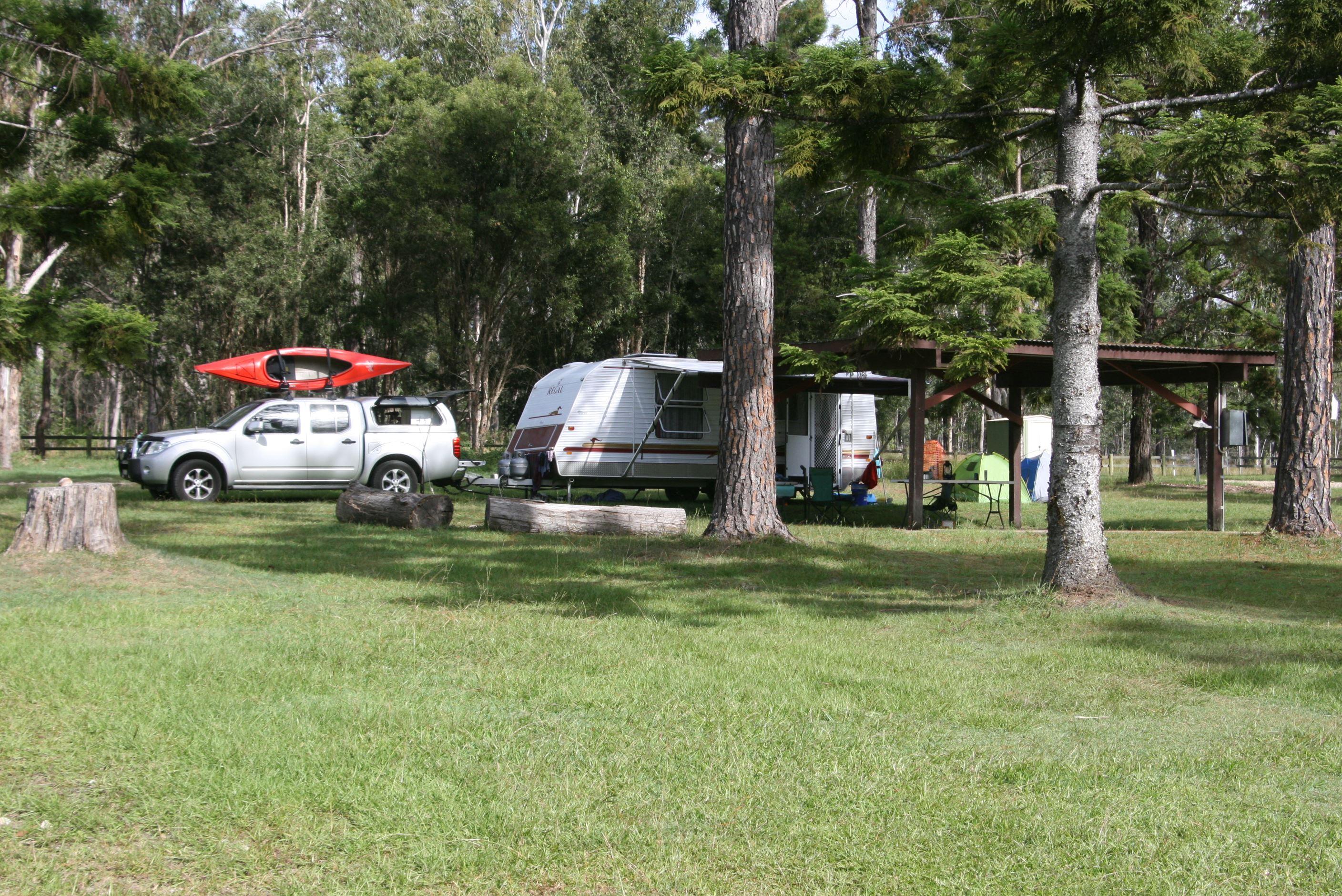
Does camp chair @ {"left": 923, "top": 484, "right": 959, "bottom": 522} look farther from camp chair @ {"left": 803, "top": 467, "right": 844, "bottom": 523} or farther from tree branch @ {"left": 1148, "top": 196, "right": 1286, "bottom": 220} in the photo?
tree branch @ {"left": 1148, "top": 196, "right": 1286, "bottom": 220}

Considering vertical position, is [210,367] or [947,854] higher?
[210,367]

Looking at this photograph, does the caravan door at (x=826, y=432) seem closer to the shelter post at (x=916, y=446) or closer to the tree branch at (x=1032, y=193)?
the shelter post at (x=916, y=446)

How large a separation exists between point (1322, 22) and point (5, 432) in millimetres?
28525

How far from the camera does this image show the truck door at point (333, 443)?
1758 centimetres

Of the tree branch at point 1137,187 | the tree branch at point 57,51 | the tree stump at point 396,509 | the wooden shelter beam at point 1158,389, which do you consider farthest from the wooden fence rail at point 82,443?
the tree branch at point 1137,187

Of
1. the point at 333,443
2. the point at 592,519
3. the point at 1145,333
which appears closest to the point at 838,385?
the point at 592,519

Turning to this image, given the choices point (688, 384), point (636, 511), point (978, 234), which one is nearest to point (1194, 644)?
point (978, 234)

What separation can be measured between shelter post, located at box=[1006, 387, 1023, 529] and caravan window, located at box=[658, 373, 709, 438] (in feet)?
16.1

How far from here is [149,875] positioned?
329 centimetres

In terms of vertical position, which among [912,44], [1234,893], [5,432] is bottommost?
[1234,893]

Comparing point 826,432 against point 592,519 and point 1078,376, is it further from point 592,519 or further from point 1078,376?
point 1078,376

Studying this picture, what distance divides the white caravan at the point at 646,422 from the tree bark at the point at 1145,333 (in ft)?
42.4

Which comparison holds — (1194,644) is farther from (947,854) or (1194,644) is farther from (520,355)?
(520,355)

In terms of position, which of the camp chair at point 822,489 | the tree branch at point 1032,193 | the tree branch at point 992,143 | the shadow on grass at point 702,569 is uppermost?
the tree branch at point 992,143
